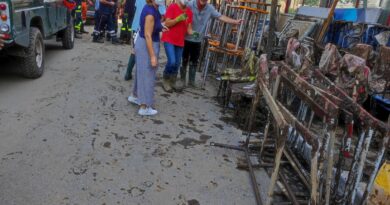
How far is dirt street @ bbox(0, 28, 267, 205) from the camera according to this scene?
3.34 m

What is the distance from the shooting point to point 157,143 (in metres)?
4.46

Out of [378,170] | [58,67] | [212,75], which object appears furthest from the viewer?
[212,75]

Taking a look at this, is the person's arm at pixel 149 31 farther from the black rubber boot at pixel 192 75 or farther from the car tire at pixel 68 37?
the car tire at pixel 68 37

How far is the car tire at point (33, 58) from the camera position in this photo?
6.12 meters

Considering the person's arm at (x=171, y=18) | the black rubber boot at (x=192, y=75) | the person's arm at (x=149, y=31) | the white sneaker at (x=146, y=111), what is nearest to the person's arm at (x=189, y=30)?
the person's arm at (x=171, y=18)

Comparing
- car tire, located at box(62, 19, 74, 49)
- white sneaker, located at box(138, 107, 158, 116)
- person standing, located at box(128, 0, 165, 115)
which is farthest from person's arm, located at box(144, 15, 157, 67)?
car tire, located at box(62, 19, 74, 49)

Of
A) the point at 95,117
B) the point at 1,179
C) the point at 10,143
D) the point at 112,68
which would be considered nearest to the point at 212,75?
the point at 112,68

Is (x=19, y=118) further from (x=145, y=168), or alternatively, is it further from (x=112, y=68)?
(x=112, y=68)

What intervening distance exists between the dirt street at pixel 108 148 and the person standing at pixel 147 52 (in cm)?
28

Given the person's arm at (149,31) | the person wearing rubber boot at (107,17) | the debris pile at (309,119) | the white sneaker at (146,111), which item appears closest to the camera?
the debris pile at (309,119)

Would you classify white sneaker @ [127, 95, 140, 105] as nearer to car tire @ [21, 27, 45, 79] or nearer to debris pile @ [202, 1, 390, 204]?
debris pile @ [202, 1, 390, 204]

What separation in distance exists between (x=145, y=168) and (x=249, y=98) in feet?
7.28

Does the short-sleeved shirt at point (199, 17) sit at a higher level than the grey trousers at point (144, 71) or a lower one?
higher

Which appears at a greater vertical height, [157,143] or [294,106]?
[294,106]
